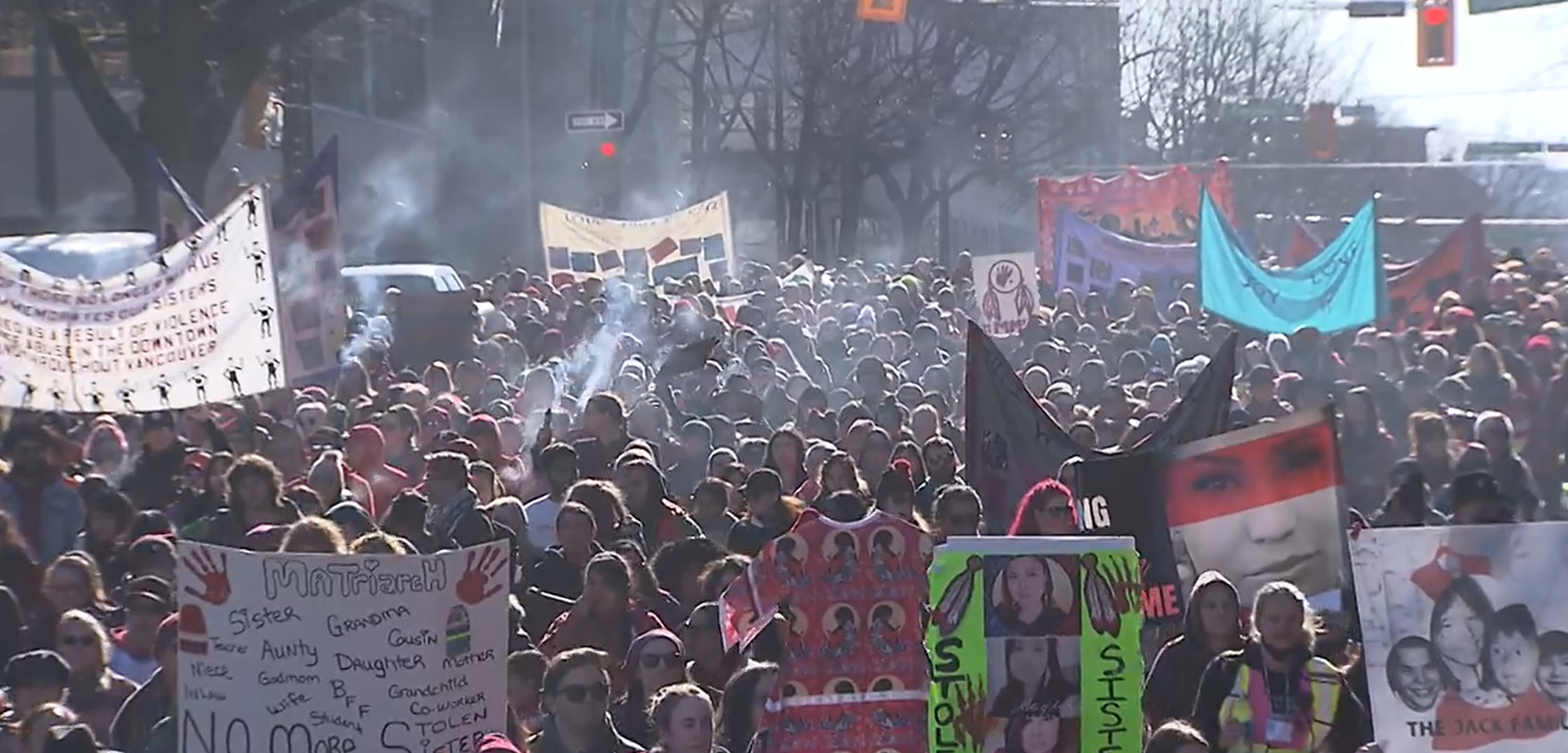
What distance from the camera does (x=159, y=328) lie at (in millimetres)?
12406

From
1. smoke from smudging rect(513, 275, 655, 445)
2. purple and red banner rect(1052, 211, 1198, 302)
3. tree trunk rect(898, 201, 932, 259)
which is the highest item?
tree trunk rect(898, 201, 932, 259)

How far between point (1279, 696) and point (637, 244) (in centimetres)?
1922

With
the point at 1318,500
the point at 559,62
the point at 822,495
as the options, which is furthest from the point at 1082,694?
the point at 559,62

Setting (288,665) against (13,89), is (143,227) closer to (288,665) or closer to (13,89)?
(13,89)

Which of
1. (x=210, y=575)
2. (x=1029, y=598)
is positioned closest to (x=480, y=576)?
(x=210, y=575)

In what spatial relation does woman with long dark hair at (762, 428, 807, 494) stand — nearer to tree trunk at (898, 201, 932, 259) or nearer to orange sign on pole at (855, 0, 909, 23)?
orange sign on pole at (855, 0, 909, 23)

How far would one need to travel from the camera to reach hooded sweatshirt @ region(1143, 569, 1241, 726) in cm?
719

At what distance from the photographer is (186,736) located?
21.8 ft

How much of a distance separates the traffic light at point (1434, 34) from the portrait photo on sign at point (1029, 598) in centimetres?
1944

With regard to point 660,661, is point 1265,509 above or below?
above

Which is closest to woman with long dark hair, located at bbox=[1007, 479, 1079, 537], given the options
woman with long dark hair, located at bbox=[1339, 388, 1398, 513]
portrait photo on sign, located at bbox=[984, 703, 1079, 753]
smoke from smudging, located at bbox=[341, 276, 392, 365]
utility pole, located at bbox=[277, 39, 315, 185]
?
portrait photo on sign, located at bbox=[984, 703, 1079, 753]

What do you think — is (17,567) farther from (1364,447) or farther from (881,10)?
(881,10)

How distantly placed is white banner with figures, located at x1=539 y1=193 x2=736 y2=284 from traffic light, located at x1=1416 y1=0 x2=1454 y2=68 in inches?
276

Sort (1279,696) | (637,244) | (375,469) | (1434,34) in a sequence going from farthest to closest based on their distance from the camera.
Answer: (637,244), (1434,34), (375,469), (1279,696)
